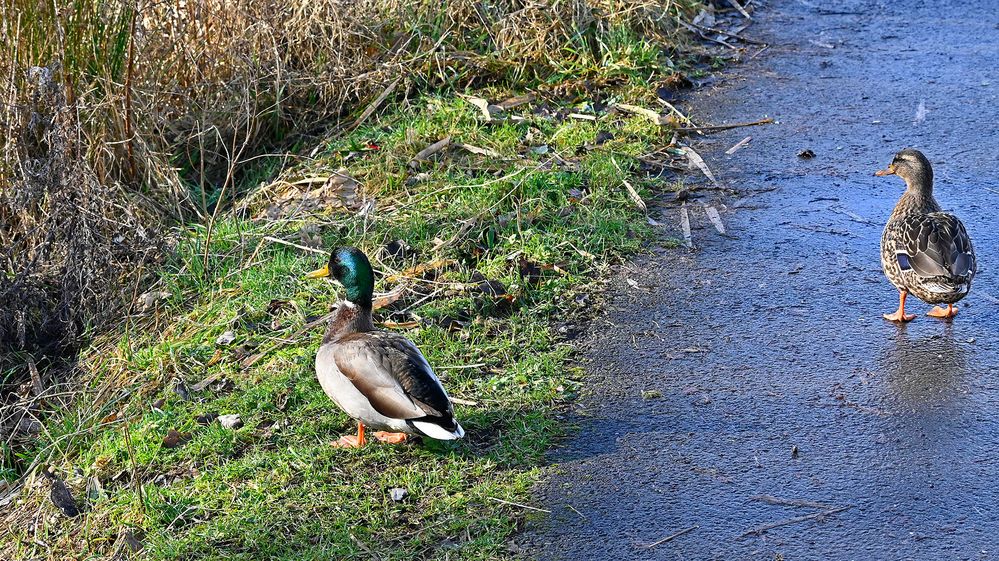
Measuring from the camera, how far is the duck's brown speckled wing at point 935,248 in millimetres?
4844

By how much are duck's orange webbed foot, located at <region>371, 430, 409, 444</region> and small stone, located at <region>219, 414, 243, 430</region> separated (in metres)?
0.62

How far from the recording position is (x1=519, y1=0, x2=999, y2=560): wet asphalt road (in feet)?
12.4

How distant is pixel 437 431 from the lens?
4.05 m

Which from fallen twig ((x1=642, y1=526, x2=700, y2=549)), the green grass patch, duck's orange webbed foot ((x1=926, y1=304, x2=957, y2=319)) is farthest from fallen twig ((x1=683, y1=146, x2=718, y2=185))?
fallen twig ((x1=642, y1=526, x2=700, y2=549))

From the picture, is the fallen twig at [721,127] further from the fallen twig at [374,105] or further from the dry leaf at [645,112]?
the fallen twig at [374,105]

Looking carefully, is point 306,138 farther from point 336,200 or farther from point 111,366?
point 111,366

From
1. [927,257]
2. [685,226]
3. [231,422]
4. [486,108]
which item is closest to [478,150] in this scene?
[486,108]

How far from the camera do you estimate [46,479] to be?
4812 millimetres

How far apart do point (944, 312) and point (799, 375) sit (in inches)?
38.1

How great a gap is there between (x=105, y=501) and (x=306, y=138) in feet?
12.0

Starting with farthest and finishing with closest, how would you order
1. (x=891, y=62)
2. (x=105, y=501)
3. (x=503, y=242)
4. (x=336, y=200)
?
(x=891, y=62) < (x=336, y=200) < (x=503, y=242) < (x=105, y=501)

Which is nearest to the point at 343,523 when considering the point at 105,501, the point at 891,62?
the point at 105,501

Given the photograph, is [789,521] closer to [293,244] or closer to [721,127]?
[293,244]

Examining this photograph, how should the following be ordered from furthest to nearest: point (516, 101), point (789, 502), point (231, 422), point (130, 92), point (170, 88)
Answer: point (516, 101), point (170, 88), point (130, 92), point (231, 422), point (789, 502)
